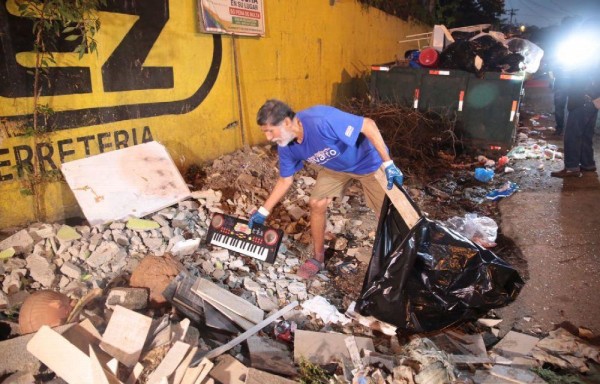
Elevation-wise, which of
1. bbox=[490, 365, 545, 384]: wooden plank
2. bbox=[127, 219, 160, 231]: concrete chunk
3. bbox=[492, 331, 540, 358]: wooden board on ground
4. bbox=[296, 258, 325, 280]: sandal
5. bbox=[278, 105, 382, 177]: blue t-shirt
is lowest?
bbox=[492, 331, 540, 358]: wooden board on ground

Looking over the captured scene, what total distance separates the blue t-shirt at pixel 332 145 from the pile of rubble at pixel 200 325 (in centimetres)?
105

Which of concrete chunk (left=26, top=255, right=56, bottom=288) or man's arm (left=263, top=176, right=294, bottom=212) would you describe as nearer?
concrete chunk (left=26, top=255, right=56, bottom=288)

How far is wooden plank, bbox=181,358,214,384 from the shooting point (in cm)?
197

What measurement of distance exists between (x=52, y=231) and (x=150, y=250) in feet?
2.85

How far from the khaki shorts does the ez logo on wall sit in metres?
2.34

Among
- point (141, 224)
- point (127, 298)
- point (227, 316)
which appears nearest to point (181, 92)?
point (141, 224)

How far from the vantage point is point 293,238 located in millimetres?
4074

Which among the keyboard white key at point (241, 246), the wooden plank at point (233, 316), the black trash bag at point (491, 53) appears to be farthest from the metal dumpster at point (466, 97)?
the wooden plank at point (233, 316)

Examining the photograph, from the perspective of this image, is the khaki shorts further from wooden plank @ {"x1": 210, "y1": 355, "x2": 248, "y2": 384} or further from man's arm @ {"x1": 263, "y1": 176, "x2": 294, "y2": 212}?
wooden plank @ {"x1": 210, "y1": 355, "x2": 248, "y2": 384}

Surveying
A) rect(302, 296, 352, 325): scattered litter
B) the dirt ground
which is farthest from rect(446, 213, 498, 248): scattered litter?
rect(302, 296, 352, 325): scattered litter

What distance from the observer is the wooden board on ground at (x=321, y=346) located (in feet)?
7.87

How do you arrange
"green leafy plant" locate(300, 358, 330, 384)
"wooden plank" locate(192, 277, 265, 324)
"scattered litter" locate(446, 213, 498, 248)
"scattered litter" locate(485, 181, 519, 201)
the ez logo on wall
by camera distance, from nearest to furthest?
"green leafy plant" locate(300, 358, 330, 384) → "wooden plank" locate(192, 277, 265, 324) → the ez logo on wall → "scattered litter" locate(446, 213, 498, 248) → "scattered litter" locate(485, 181, 519, 201)

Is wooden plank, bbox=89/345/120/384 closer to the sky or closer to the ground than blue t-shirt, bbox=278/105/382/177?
closer to the ground

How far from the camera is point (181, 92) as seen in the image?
473cm
